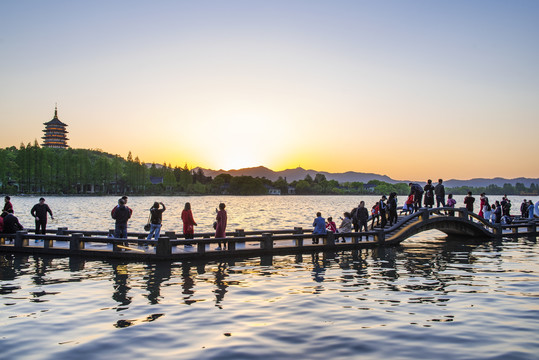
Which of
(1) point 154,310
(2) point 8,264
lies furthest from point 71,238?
(1) point 154,310

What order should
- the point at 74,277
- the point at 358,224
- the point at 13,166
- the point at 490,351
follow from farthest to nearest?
the point at 13,166 < the point at 358,224 < the point at 74,277 < the point at 490,351

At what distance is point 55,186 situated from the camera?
173 m

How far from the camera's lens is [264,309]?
459 inches

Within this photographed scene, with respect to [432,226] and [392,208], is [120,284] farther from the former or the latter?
[432,226]

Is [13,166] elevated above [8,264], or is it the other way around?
[13,166]

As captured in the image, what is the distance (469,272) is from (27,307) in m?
15.2

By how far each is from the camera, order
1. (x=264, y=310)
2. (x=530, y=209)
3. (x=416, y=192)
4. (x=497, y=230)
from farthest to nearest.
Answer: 1. (x=530, y=209)
2. (x=497, y=230)
3. (x=416, y=192)
4. (x=264, y=310)

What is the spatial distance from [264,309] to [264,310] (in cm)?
9

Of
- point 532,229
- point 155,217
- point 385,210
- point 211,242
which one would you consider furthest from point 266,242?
point 532,229

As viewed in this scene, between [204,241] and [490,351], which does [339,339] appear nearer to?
[490,351]

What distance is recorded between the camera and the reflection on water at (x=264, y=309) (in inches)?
347

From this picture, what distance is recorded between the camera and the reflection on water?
880 centimetres

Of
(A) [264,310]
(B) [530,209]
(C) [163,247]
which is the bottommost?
(A) [264,310]

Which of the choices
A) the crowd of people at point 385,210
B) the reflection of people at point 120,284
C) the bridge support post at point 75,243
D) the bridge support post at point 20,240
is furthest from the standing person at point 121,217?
the crowd of people at point 385,210
